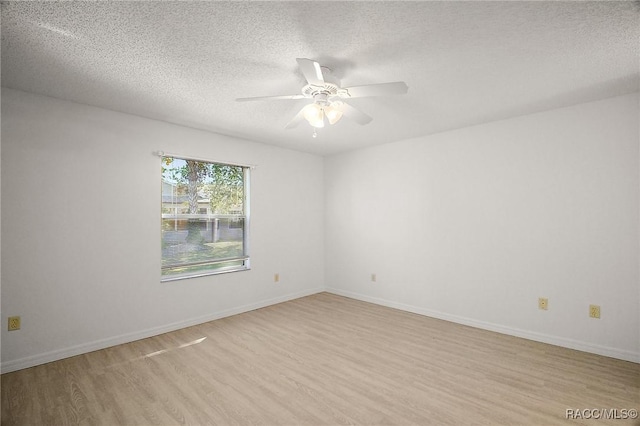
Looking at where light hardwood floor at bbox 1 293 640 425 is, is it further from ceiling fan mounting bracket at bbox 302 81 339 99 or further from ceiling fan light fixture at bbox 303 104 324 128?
ceiling fan mounting bracket at bbox 302 81 339 99

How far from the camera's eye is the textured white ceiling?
1.65m

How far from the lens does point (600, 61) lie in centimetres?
219

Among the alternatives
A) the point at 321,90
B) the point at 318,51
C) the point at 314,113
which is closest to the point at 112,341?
the point at 314,113

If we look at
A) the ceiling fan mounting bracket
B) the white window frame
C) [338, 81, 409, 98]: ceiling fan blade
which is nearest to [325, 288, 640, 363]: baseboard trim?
the white window frame

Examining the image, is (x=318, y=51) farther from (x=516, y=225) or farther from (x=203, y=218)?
(x=516, y=225)

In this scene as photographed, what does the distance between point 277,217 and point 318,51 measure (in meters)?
2.99

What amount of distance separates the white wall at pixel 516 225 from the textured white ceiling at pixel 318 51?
48cm

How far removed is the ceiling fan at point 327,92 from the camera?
193 centimetres

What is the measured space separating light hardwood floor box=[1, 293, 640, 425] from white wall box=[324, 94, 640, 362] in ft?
1.28

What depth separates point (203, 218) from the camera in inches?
155

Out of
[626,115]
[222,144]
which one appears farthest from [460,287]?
[222,144]

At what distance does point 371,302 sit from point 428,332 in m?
1.31

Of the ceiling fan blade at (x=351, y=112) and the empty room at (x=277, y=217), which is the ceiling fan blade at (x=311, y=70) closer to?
the empty room at (x=277, y=217)

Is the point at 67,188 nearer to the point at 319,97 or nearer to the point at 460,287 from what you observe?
the point at 319,97
